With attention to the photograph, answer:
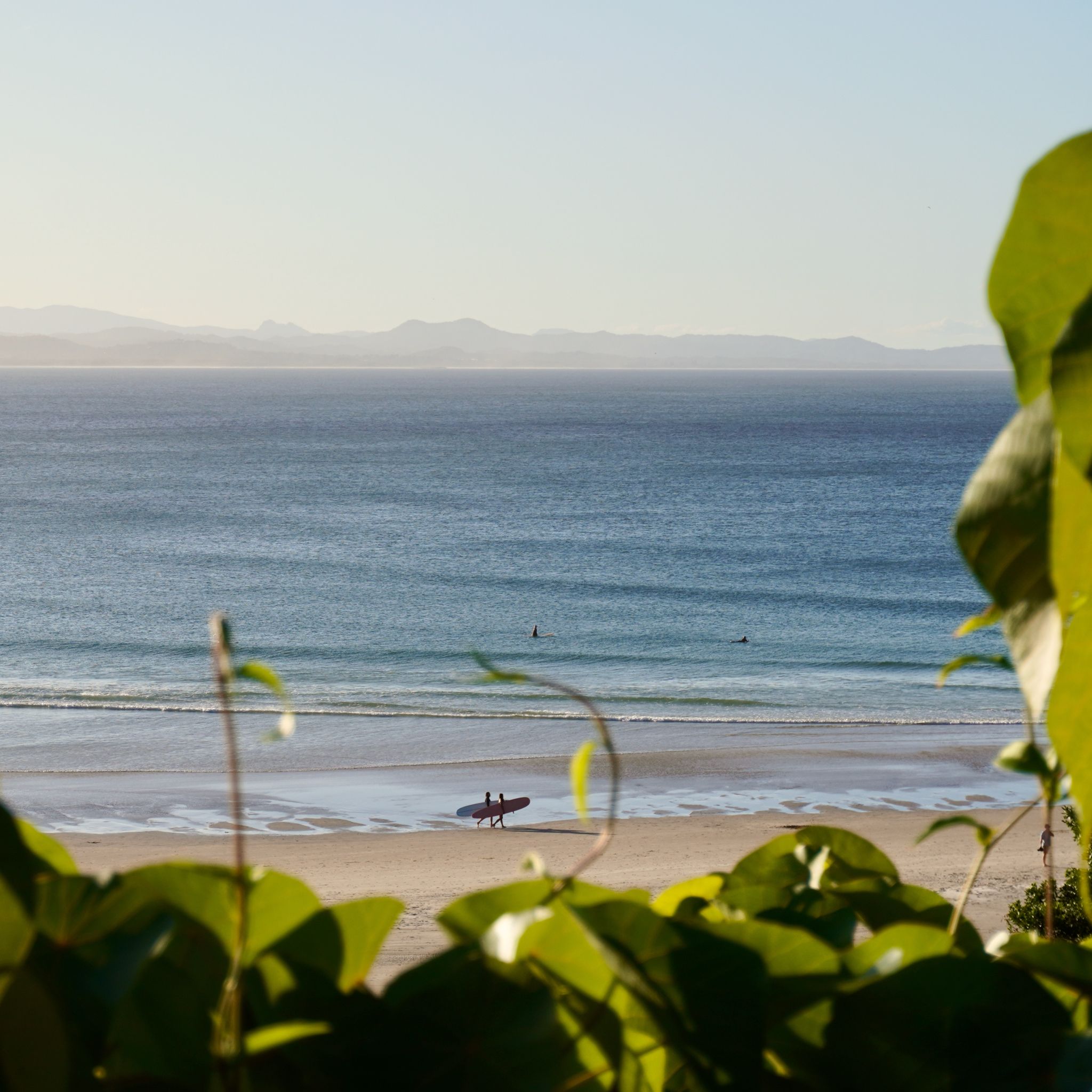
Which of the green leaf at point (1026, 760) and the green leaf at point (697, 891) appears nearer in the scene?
the green leaf at point (1026, 760)

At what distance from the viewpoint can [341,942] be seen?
59 centimetres

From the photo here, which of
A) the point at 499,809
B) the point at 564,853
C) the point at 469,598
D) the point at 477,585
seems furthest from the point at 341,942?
the point at 477,585

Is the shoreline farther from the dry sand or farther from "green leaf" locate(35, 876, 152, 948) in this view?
"green leaf" locate(35, 876, 152, 948)

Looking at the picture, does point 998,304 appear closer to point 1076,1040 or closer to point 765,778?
point 1076,1040

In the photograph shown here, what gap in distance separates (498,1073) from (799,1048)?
0.61 feet

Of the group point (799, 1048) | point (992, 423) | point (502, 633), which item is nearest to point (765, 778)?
point (502, 633)

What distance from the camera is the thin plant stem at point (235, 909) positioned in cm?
45

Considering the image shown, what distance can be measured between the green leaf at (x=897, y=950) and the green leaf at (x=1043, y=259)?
326 mm

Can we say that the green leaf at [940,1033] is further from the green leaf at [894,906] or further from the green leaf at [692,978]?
the green leaf at [894,906]

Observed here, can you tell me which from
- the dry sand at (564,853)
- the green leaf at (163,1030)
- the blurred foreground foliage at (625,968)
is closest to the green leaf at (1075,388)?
the blurred foreground foliage at (625,968)

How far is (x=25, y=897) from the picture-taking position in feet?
1.58

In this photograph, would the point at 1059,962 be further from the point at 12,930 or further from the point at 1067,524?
the point at 12,930

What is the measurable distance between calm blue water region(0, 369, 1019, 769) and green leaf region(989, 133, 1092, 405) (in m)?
4.05

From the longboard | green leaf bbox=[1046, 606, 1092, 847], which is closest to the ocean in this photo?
green leaf bbox=[1046, 606, 1092, 847]
